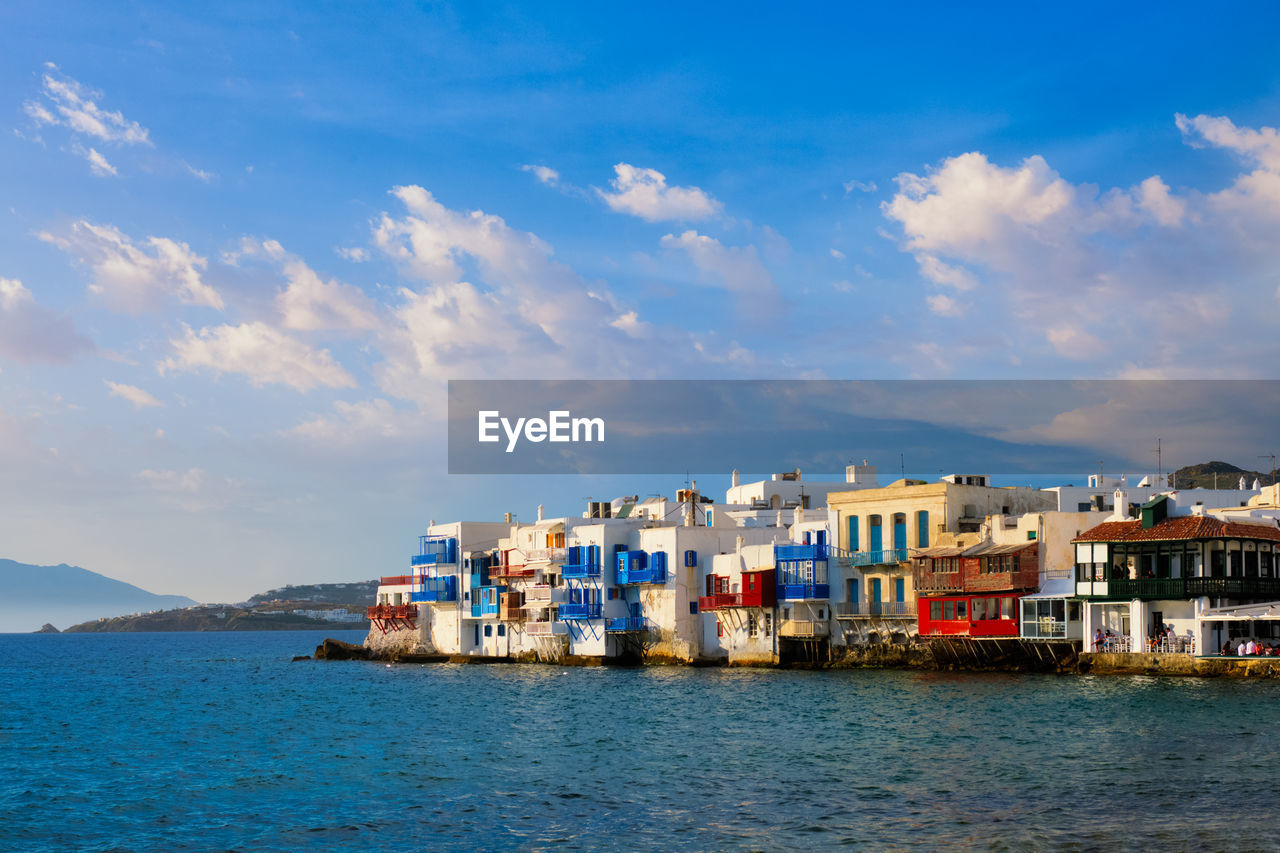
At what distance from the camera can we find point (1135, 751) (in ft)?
114

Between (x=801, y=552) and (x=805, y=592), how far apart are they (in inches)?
99.2

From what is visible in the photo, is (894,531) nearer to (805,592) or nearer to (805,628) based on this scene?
(805,592)

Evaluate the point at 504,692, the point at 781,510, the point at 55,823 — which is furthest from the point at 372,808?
the point at 781,510

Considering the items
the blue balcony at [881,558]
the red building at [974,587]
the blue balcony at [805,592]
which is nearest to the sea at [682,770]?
the red building at [974,587]

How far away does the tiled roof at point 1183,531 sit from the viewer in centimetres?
5816

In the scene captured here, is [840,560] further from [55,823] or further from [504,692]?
[55,823]

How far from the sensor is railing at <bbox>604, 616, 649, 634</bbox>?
83.1 meters

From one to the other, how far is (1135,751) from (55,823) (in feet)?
86.5

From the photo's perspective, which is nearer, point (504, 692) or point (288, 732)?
point (288, 732)

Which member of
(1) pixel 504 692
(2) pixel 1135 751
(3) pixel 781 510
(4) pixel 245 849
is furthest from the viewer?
(3) pixel 781 510

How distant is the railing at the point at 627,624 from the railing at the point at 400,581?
2384 cm

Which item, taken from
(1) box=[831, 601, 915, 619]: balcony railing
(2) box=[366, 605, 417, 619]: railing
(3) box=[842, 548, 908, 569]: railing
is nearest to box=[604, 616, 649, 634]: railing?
(1) box=[831, 601, 915, 619]: balcony railing

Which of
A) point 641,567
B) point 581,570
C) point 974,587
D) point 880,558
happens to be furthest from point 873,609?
point 581,570

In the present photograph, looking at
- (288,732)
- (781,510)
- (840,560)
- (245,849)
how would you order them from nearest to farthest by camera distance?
(245,849) < (288,732) < (840,560) < (781,510)
